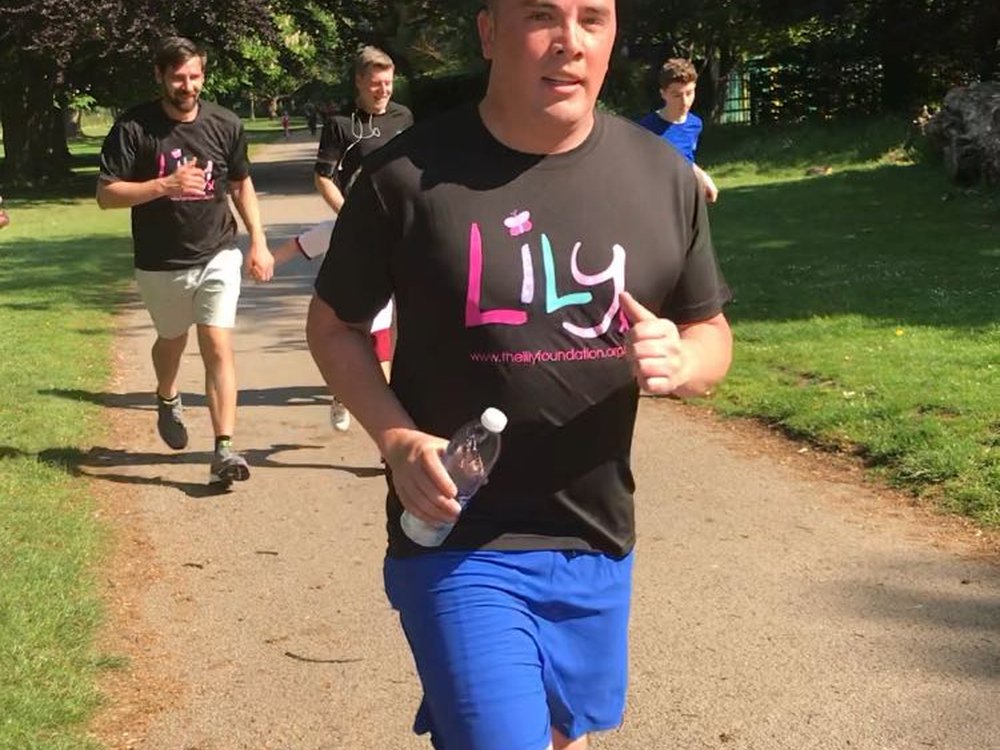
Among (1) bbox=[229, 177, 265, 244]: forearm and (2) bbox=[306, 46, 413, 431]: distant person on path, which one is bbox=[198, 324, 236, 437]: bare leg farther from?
(2) bbox=[306, 46, 413, 431]: distant person on path

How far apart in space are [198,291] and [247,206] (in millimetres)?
529

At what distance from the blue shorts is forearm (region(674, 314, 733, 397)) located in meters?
0.39

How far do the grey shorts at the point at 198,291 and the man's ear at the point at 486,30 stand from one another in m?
4.71

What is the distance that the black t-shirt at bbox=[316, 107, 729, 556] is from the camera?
254 cm

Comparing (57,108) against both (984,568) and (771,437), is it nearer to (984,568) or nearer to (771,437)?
(771,437)

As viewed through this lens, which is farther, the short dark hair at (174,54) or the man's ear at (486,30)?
the short dark hair at (174,54)

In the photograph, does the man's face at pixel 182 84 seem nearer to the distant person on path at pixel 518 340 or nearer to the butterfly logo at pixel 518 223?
the distant person on path at pixel 518 340

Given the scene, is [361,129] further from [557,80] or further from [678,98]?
[557,80]

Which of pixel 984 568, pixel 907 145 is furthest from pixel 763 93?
pixel 984 568

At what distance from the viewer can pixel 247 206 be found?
735cm

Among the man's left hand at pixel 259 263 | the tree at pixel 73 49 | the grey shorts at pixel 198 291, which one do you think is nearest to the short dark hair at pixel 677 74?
the man's left hand at pixel 259 263

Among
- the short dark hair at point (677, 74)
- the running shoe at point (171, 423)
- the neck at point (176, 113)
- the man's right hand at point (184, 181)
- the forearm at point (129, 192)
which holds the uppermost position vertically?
the short dark hair at point (677, 74)

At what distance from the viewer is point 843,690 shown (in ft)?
14.5

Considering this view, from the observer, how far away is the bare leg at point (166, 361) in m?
7.61
